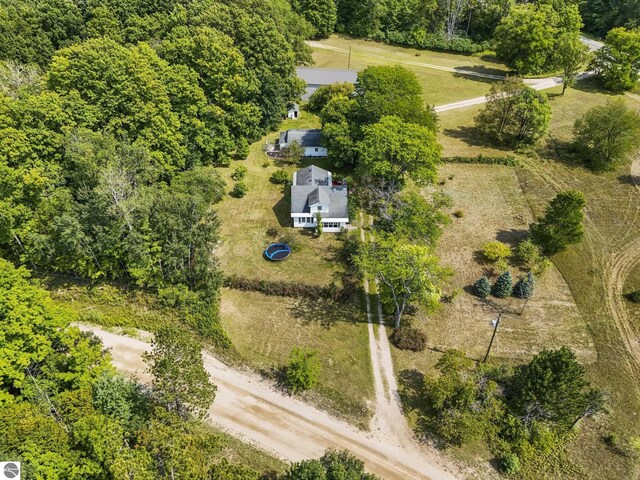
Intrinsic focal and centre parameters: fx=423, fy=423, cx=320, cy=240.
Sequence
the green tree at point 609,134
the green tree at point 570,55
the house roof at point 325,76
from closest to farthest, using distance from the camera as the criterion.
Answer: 1. the green tree at point 609,134
2. the green tree at point 570,55
3. the house roof at point 325,76

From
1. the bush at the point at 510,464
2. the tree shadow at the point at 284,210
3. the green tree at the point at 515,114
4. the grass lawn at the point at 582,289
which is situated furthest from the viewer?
the green tree at the point at 515,114

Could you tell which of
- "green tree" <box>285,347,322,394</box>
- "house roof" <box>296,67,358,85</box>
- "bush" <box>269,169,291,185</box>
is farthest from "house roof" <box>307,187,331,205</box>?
"house roof" <box>296,67,358,85</box>

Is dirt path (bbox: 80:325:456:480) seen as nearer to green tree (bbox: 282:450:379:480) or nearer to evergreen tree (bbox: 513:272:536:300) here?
green tree (bbox: 282:450:379:480)

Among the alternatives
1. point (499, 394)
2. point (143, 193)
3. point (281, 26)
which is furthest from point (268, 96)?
point (499, 394)

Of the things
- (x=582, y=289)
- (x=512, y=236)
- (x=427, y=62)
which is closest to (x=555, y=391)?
(x=582, y=289)

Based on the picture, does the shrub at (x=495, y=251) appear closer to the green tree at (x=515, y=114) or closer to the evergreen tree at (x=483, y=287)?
the evergreen tree at (x=483, y=287)

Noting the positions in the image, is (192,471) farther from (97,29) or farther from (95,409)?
(97,29)

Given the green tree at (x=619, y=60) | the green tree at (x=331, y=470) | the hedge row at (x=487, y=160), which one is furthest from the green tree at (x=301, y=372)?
the green tree at (x=619, y=60)
